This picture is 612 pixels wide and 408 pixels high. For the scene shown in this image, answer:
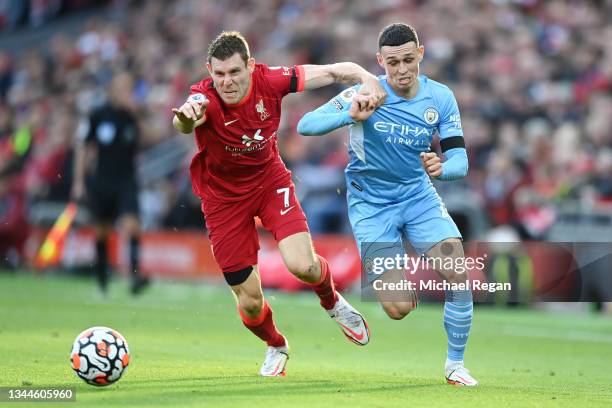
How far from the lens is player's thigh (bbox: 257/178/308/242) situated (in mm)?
9898

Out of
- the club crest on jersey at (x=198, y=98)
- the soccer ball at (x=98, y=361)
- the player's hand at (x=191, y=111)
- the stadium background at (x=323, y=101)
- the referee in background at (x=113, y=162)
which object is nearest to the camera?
the soccer ball at (x=98, y=361)

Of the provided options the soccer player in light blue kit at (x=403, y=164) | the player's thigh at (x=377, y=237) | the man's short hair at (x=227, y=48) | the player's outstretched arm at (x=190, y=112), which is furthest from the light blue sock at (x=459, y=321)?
the man's short hair at (x=227, y=48)

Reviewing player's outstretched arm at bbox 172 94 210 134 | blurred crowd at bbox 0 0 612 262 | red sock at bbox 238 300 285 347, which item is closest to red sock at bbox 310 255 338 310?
red sock at bbox 238 300 285 347

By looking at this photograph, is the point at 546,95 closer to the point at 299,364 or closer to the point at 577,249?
the point at 577,249

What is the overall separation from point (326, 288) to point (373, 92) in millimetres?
1627

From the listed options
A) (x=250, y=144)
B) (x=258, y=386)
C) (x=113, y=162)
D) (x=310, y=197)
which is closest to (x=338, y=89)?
(x=310, y=197)

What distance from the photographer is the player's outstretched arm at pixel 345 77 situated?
9.54 metres

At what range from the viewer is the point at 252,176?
999cm

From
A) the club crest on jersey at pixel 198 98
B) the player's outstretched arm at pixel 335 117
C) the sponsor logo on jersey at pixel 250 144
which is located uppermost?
the club crest on jersey at pixel 198 98

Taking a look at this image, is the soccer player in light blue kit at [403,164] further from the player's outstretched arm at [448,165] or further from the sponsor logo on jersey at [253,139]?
the sponsor logo on jersey at [253,139]

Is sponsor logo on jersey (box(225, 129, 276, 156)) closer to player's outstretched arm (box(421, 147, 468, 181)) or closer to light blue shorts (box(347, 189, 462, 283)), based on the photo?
light blue shorts (box(347, 189, 462, 283))

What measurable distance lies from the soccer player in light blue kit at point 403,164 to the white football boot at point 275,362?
0.89m

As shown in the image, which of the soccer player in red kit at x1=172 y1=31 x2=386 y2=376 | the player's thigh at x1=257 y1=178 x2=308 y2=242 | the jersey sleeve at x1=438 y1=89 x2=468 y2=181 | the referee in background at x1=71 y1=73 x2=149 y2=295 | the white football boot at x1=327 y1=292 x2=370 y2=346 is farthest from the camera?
the referee in background at x1=71 y1=73 x2=149 y2=295

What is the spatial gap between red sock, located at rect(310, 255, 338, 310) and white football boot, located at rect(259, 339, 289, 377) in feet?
1.64
